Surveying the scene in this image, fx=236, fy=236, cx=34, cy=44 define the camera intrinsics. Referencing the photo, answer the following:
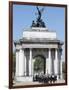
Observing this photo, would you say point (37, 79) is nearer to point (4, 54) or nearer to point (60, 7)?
point (4, 54)

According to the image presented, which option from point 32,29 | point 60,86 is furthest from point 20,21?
point 60,86

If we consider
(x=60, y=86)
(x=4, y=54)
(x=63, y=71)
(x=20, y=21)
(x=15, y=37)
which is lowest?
(x=60, y=86)

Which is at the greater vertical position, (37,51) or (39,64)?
(37,51)

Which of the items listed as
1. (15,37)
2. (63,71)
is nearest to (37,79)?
(63,71)

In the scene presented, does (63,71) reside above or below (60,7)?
below

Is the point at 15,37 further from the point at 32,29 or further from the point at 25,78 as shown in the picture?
the point at 25,78

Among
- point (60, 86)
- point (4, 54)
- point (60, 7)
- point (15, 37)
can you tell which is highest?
point (60, 7)

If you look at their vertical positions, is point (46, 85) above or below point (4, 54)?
below
